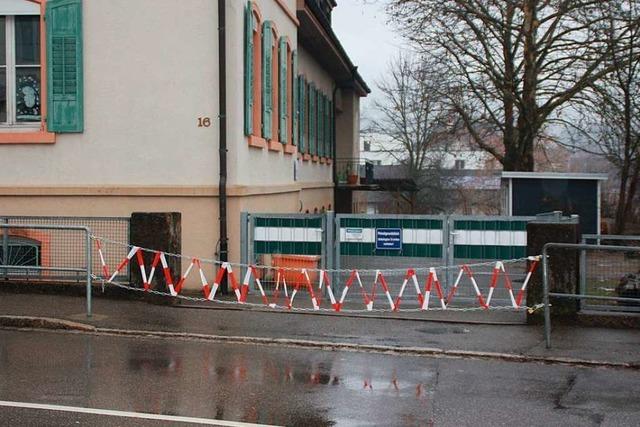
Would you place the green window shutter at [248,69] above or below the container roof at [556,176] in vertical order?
above

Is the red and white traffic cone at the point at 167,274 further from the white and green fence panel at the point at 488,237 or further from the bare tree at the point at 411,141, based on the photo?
the bare tree at the point at 411,141

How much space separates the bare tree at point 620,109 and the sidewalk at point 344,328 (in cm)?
1578

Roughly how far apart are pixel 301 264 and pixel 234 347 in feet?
15.7

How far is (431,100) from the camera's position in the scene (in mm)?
34875

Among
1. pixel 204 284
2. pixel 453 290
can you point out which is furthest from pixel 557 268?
pixel 204 284

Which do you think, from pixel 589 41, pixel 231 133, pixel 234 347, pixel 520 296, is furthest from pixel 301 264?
pixel 589 41

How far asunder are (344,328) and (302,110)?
15504mm

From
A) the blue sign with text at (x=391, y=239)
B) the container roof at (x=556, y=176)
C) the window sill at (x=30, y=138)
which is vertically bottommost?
the blue sign with text at (x=391, y=239)

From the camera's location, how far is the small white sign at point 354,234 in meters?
15.5

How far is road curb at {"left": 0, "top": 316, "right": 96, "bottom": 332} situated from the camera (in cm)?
1207

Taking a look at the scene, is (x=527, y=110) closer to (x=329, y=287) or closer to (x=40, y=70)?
(x=329, y=287)

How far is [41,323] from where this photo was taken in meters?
12.2

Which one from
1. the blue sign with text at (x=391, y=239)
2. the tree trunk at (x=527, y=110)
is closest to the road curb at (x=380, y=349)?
the blue sign with text at (x=391, y=239)

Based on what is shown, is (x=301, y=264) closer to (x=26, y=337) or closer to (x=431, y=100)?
(x=26, y=337)
